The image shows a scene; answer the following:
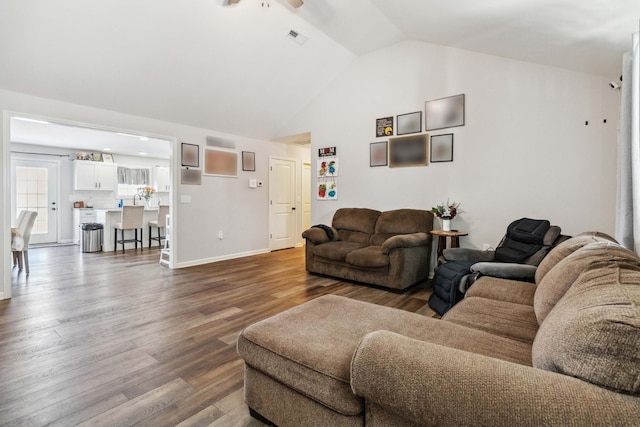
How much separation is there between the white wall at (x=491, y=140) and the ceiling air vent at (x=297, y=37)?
111 centimetres

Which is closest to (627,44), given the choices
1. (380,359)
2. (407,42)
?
(407,42)

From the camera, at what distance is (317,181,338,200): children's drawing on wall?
530cm

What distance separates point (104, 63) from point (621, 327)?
15.4ft

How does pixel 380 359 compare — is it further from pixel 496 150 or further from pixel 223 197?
pixel 223 197

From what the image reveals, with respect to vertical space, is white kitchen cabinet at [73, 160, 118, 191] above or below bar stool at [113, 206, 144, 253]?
above

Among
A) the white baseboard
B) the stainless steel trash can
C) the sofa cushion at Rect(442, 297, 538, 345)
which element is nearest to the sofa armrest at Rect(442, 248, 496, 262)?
the sofa cushion at Rect(442, 297, 538, 345)

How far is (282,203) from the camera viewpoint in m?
6.76

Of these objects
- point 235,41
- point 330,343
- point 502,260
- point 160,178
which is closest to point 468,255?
point 502,260

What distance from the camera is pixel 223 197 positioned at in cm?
564

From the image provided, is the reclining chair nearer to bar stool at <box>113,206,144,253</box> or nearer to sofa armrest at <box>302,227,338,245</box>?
sofa armrest at <box>302,227,338,245</box>

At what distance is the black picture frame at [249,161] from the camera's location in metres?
5.95

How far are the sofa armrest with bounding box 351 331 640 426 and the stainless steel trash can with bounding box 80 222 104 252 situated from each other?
24.4 ft

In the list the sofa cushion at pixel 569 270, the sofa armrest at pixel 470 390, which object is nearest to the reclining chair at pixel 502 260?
the sofa cushion at pixel 569 270

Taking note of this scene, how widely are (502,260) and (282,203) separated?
455 centimetres
